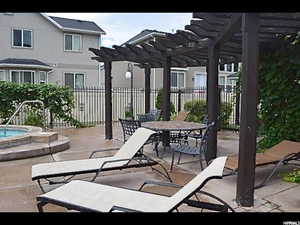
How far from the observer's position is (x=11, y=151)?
666cm

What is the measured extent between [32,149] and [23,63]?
14.5 m

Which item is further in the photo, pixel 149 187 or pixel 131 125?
pixel 131 125

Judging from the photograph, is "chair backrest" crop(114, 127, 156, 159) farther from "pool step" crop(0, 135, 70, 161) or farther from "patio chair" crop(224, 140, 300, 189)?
"pool step" crop(0, 135, 70, 161)

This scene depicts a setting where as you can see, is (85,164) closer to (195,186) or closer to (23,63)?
(195,186)

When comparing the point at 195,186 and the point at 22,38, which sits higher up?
the point at 22,38

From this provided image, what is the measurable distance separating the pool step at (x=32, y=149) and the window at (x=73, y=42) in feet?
51.2

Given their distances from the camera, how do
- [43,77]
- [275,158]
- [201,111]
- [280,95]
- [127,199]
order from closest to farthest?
[127,199], [275,158], [280,95], [201,111], [43,77]

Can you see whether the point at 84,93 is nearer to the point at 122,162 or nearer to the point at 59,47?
the point at 59,47

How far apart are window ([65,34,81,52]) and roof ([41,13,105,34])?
575 millimetres

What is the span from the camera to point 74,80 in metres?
22.5

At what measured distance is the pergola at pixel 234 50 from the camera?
393 centimetres

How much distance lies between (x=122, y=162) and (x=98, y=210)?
6.52 ft

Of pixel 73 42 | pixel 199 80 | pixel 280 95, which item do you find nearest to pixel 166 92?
pixel 280 95
